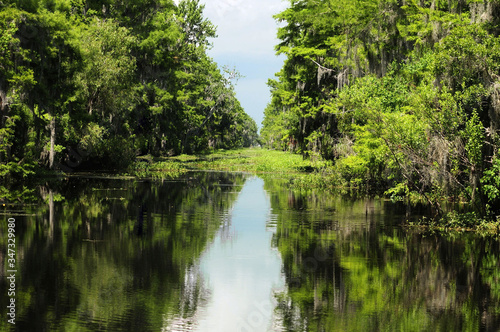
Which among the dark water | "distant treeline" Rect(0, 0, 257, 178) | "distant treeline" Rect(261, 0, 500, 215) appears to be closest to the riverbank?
"distant treeline" Rect(261, 0, 500, 215)

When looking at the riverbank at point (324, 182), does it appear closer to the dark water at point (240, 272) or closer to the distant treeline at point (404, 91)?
the distant treeline at point (404, 91)

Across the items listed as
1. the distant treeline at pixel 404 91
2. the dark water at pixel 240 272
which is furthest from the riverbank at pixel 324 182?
the dark water at pixel 240 272

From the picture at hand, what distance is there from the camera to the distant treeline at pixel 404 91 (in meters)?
19.5

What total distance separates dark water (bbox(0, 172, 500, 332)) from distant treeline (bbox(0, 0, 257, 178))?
9.18m

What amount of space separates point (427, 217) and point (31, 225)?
14386 mm

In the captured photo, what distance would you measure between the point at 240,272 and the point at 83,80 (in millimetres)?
30625

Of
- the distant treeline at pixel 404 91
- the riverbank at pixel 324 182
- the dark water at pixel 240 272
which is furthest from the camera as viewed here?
the riverbank at pixel 324 182

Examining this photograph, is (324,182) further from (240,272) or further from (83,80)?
(240,272)

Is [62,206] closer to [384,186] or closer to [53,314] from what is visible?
[53,314]

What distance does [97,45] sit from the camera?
4178 cm

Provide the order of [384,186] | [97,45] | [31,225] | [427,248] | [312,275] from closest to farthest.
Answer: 1. [312,275]
2. [427,248]
3. [31,225]
4. [384,186]
5. [97,45]

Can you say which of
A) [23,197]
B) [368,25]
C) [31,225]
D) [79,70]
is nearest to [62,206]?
[23,197]

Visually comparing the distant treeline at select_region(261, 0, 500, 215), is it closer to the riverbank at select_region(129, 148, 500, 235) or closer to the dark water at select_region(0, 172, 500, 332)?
the riverbank at select_region(129, 148, 500, 235)

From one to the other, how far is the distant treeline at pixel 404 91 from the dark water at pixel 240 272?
2540mm
